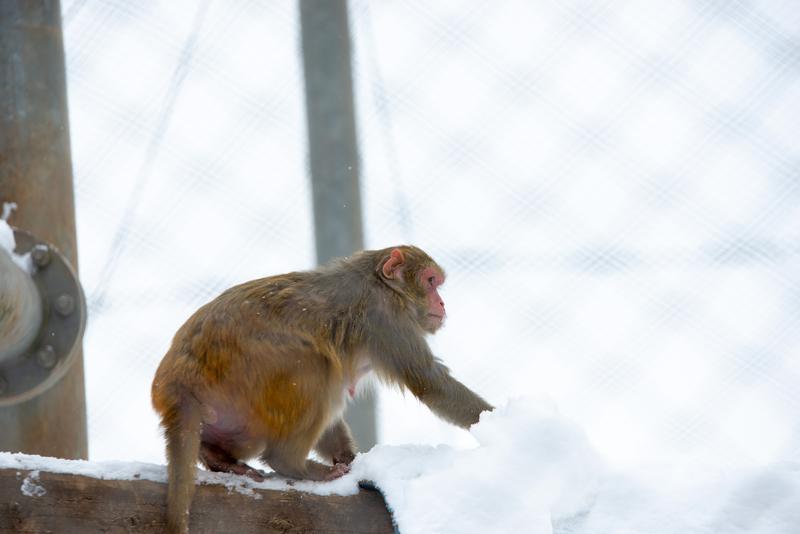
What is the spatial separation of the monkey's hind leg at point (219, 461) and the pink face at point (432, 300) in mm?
1078

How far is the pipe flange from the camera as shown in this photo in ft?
13.3

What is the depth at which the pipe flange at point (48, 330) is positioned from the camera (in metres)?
4.04

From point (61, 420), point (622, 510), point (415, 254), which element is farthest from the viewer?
point (415, 254)

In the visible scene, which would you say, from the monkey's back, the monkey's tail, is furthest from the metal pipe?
the monkey's tail

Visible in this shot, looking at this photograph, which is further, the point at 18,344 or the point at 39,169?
the point at 39,169

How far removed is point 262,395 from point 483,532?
3.05ft

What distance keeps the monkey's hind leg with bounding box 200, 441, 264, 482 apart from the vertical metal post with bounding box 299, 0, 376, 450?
1.06 meters

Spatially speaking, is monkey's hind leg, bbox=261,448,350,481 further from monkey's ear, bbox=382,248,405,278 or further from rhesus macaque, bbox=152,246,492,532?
monkey's ear, bbox=382,248,405,278

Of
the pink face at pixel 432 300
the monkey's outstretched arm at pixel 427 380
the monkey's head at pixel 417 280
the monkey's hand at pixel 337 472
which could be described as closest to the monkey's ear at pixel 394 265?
the monkey's head at pixel 417 280

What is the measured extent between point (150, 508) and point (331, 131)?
6.14 feet

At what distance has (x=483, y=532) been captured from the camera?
10.2 feet

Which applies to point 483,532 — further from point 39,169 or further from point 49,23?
point 49,23

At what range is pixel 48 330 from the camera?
4133mm

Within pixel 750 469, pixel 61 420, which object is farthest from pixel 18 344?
pixel 750 469
